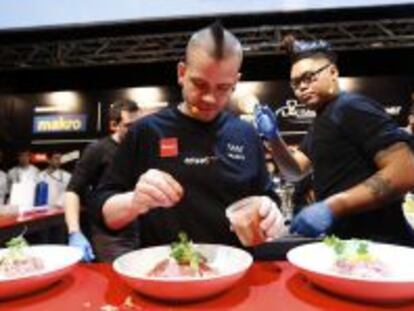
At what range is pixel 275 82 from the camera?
8.39 metres

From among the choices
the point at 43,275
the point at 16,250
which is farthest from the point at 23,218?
the point at 43,275

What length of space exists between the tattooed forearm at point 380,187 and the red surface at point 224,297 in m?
0.77

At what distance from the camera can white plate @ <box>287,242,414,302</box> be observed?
92 cm

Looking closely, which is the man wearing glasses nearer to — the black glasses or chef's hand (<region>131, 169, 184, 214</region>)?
the black glasses

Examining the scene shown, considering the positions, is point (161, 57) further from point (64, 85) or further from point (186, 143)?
point (186, 143)

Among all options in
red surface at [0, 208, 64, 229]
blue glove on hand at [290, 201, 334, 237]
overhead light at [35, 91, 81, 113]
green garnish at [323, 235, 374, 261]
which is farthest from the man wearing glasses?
overhead light at [35, 91, 81, 113]

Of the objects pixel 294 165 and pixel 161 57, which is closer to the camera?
pixel 294 165

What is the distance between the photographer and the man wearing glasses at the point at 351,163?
1.85 m

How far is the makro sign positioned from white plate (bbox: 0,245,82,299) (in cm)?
794

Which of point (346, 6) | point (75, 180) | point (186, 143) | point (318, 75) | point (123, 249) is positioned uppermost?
point (346, 6)

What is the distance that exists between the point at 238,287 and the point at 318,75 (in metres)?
1.28

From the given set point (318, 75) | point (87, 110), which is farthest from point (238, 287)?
point (87, 110)

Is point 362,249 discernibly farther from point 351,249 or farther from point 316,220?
point 316,220

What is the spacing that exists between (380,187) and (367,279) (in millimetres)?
981
